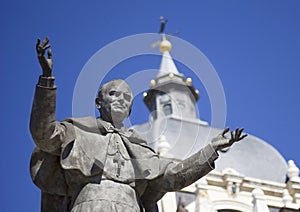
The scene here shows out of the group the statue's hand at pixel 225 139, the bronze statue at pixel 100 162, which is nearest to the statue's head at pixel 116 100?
the bronze statue at pixel 100 162

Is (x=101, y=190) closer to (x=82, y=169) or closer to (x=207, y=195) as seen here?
(x=82, y=169)

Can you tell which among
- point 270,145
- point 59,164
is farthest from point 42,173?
→ point 270,145

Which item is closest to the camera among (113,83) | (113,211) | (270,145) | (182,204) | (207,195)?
(113,211)

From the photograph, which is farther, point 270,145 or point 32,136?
point 270,145

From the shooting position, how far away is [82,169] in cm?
984

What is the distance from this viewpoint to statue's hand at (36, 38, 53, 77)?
9.37 m

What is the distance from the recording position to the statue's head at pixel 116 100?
34.4 feet

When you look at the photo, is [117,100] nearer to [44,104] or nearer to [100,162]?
[100,162]

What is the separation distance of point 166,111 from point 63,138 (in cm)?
6959

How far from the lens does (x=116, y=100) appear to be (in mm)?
10492

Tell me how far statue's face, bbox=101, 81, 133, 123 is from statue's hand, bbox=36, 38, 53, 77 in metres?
1.20

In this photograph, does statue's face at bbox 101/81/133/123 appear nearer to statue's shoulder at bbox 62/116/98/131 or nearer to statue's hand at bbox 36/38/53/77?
statue's shoulder at bbox 62/116/98/131

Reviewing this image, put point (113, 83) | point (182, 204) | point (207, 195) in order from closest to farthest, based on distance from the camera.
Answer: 1. point (113, 83)
2. point (182, 204)
3. point (207, 195)

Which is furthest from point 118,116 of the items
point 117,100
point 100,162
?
point 100,162
